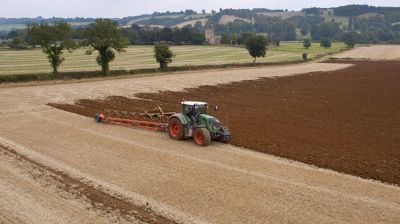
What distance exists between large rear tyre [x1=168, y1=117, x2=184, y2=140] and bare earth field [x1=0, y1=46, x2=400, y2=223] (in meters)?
0.44

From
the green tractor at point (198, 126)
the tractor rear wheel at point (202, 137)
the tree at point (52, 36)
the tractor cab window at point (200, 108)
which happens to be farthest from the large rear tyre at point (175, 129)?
the tree at point (52, 36)

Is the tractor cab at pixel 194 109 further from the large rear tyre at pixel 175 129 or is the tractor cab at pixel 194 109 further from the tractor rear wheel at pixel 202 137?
the tractor rear wheel at pixel 202 137

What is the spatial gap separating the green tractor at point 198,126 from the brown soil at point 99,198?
243 inches

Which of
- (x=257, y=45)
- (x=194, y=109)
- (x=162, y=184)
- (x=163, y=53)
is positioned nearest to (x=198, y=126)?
(x=194, y=109)

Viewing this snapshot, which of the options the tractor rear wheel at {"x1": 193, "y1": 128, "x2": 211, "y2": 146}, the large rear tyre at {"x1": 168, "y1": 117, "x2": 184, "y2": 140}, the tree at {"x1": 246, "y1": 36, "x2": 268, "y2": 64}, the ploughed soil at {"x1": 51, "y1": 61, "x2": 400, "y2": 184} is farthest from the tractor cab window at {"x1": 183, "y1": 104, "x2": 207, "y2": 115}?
the tree at {"x1": 246, "y1": 36, "x2": 268, "y2": 64}

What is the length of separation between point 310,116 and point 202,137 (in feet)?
33.9

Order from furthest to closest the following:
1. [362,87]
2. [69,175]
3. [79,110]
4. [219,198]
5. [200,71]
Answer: [200,71]
[362,87]
[79,110]
[69,175]
[219,198]

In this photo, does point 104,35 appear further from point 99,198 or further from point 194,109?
point 99,198

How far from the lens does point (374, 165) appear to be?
1661 cm

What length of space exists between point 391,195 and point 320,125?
10.5 m

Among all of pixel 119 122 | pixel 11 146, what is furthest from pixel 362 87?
pixel 11 146

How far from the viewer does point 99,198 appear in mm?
13672

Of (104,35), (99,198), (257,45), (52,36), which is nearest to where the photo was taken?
(99,198)

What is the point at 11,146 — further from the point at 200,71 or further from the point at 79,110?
the point at 200,71
